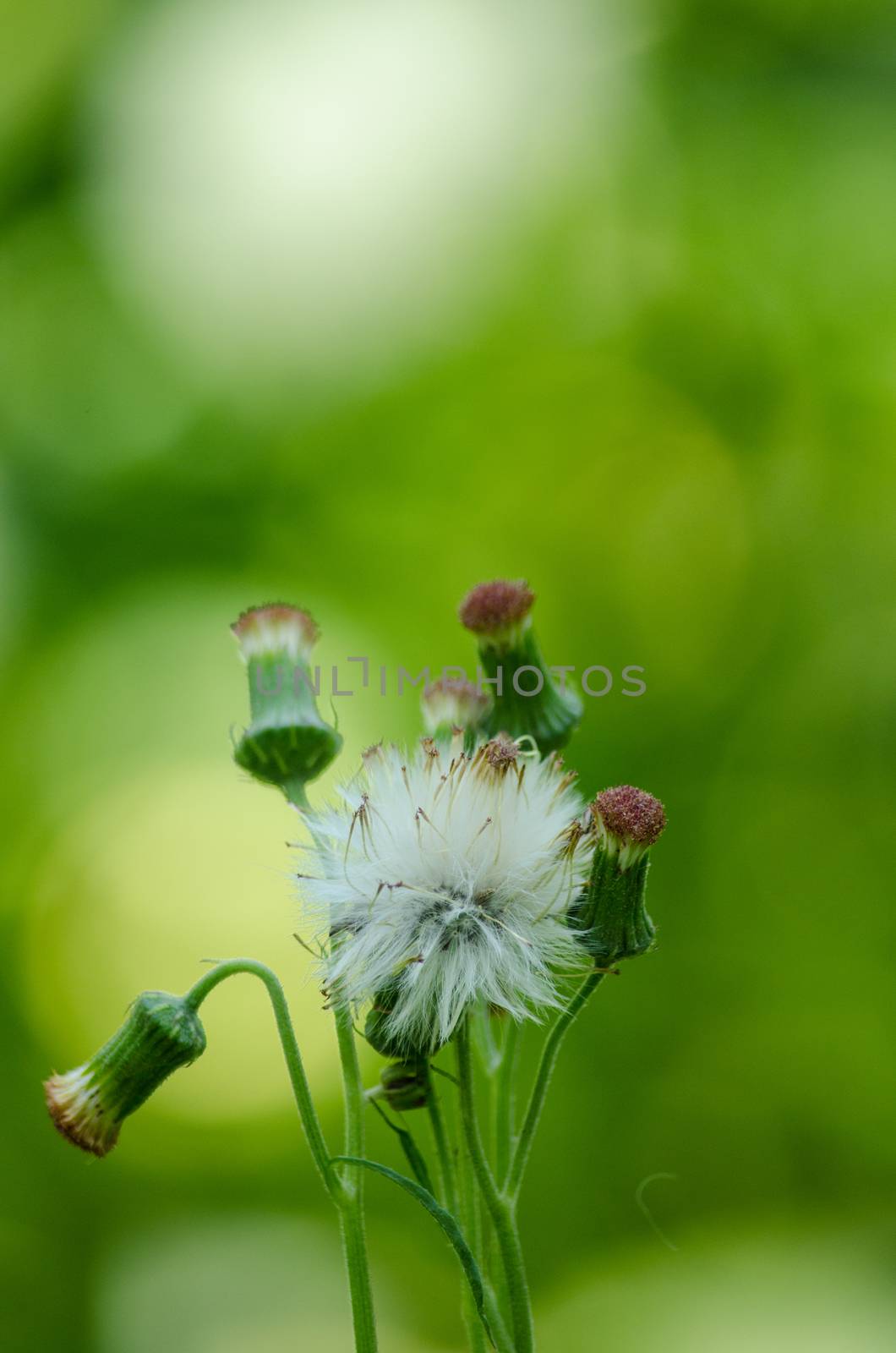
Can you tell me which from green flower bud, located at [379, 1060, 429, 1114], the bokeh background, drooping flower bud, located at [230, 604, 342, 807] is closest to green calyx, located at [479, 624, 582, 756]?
drooping flower bud, located at [230, 604, 342, 807]

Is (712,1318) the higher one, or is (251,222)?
(251,222)

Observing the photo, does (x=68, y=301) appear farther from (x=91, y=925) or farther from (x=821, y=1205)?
(x=821, y=1205)

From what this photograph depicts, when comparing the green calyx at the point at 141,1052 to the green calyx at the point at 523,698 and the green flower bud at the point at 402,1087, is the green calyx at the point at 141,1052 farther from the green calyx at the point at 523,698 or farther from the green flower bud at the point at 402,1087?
the green calyx at the point at 523,698

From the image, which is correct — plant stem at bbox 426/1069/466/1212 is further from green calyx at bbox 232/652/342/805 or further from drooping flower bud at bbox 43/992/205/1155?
green calyx at bbox 232/652/342/805

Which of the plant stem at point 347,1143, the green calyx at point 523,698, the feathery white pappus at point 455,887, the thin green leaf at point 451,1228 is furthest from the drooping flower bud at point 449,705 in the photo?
the thin green leaf at point 451,1228

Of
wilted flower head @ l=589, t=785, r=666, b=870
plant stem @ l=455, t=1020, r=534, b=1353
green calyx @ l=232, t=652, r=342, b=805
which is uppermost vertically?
green calyx @ l=232, t=652, r=342, b=805

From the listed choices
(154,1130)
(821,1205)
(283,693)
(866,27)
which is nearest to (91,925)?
(154,1130)
